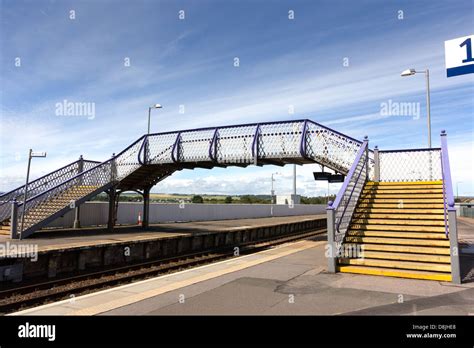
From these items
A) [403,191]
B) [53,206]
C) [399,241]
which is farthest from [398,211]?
[53,206]

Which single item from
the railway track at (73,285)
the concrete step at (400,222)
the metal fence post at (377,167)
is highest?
the metal fence post at (377,167)

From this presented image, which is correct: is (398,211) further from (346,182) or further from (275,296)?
(275,296)

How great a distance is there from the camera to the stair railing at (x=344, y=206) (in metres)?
10.0

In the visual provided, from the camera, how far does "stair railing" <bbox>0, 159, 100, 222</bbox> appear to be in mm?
18656

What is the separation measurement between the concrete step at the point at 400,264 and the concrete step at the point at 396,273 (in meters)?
0.10

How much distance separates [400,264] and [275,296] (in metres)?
4.10

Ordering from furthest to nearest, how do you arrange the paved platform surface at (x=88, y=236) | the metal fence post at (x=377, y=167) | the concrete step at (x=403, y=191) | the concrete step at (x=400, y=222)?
the metal fence post at (x=377, y=167), the paved platform surface at (x=88, y=236), the concrete step at (x=403, y=191), the concrete step at (x=400, y=222)

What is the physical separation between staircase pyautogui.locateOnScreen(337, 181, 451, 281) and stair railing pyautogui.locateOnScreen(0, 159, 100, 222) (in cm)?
1668

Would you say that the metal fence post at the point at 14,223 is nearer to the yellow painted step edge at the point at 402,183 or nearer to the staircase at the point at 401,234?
the staircase at the point at 401,234

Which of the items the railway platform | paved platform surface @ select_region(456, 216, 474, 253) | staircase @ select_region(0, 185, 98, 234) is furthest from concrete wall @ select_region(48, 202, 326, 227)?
paved platform surface @ select_region(456, 216, 474, 253)

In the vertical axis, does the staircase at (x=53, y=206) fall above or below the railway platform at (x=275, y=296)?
above

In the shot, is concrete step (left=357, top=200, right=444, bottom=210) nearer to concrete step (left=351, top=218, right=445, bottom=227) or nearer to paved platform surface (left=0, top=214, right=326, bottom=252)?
concrete step (left=351, top=218, right=445, bottom=227)
